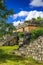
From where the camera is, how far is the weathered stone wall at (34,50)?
26.3 meters

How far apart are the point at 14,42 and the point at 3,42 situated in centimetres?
273

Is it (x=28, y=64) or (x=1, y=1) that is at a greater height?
(x=1, y=1)

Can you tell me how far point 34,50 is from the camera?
27234 millimetres

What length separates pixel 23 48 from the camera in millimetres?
29172

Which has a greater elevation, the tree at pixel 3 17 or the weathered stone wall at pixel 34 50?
the tree at pixel 3 17

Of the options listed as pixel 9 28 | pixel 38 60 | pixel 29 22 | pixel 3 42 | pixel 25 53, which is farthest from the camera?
pixel 29 22

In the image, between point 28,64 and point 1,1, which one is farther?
point 1,1

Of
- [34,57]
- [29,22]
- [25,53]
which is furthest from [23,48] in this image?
[29,22]

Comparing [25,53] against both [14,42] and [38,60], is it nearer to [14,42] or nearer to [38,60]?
[38,60]

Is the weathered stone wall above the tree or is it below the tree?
below

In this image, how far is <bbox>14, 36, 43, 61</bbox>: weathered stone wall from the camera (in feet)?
86.4

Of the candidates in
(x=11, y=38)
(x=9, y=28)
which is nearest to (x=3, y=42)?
(x=11, y=38)

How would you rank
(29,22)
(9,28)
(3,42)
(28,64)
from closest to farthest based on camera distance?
(28,64)
(9,28)
(3,42)
(29,22)

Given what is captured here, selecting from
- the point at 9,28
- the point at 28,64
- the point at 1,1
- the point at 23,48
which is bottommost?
the point at 28,64
